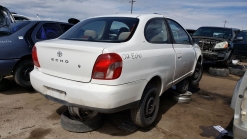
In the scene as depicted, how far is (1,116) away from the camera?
332cm

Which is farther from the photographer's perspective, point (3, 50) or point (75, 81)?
point (3, 50)

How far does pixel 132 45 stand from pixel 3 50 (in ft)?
9.08

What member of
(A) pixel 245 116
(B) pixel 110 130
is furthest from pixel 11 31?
(A) pixel 245 116

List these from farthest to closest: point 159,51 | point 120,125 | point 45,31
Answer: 1. point 45,31
2. point 120,125
3. point 159,51

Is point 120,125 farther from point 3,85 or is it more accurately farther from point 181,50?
point 3,85

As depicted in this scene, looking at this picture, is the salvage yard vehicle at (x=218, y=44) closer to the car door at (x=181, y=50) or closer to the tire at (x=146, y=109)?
the car door at (x=181, y=50)

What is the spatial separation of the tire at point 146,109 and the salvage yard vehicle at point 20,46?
9.01ft

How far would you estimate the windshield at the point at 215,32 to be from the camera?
26.8 feet

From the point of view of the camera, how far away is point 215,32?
8.38 metres

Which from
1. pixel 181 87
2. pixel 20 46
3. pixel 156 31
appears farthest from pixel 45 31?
pixel 181 87

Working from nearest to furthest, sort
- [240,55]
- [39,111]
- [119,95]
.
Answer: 1. [119,95]
2. [39,111]
3. [240,55]

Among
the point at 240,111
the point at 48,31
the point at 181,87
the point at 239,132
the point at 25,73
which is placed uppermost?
the point at 48,31

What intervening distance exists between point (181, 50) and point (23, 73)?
330cm

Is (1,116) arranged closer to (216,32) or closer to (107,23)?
(107,23)
